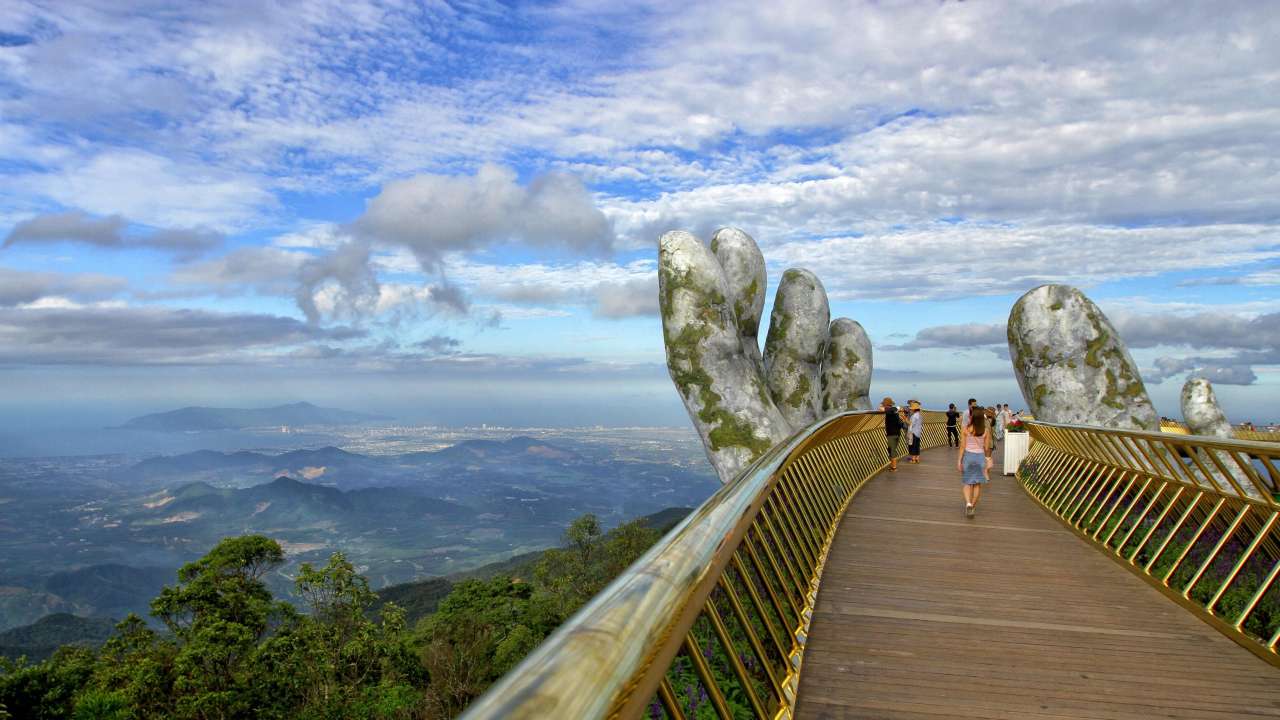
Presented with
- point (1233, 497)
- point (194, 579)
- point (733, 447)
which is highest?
point (1233, 497)

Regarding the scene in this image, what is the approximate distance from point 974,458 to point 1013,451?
890 cm

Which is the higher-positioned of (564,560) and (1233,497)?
(1233,497)

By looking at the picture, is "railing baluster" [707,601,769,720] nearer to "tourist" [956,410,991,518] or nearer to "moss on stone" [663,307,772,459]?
"tourist" [956,410,991,518]

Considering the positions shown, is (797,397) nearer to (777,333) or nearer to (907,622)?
(777,333)

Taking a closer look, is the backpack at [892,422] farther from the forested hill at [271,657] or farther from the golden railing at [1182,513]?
the forested hill at [271,657]

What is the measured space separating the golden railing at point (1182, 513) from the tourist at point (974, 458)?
1232 millimetres

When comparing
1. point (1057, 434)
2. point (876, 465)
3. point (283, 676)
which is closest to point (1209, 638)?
point (1057, 434)

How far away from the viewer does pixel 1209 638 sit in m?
5.73

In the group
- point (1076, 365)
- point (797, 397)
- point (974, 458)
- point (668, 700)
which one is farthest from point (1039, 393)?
point (668, 700)

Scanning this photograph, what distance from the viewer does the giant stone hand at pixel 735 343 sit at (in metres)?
30.6

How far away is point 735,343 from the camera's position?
31344 mm

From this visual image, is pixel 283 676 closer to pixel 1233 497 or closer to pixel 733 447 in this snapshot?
pixel 733 447

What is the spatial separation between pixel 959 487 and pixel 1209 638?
9873 mm

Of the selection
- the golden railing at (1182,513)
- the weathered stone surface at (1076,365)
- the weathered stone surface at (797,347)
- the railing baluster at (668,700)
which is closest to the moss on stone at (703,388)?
the weathered stone surface at (797,347)
